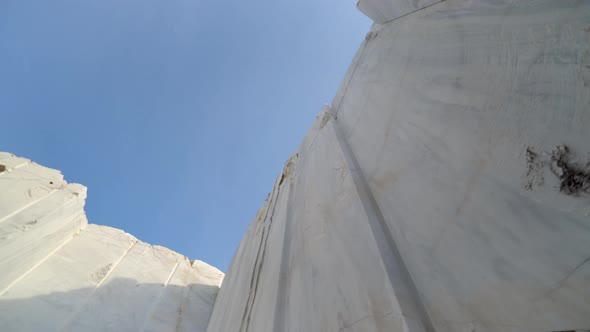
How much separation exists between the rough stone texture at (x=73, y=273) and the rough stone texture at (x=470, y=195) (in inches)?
110

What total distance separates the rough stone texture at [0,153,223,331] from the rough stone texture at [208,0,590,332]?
279cm

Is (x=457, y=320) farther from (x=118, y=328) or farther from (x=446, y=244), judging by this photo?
(x=118, y=328)

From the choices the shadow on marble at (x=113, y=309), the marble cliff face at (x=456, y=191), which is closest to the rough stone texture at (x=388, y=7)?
the marble cliff face at (x=456, y=191)

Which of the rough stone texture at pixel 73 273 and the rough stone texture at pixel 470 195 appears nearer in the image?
the rough stone texture at pixel 470 195

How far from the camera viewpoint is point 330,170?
153 cm

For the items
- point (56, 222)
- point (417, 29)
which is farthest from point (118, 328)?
point (417, 29)

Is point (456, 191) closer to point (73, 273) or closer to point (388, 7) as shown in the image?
point (388, 7)

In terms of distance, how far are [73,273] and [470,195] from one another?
4105 millimetres

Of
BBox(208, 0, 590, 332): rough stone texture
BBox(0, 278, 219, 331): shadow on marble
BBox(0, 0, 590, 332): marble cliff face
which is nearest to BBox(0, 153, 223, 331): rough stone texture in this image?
BBox(0, 278, 219, 331): shadow on marble

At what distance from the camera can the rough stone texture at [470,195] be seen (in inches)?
14.7

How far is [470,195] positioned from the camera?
539 millimetres

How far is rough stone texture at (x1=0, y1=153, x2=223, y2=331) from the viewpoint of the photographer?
2658 mm

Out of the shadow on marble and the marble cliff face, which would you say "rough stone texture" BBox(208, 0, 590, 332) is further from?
the shadow on marble

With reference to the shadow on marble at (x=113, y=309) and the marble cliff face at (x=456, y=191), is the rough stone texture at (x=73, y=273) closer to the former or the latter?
the shadow on marble at (x=113, y=309)
